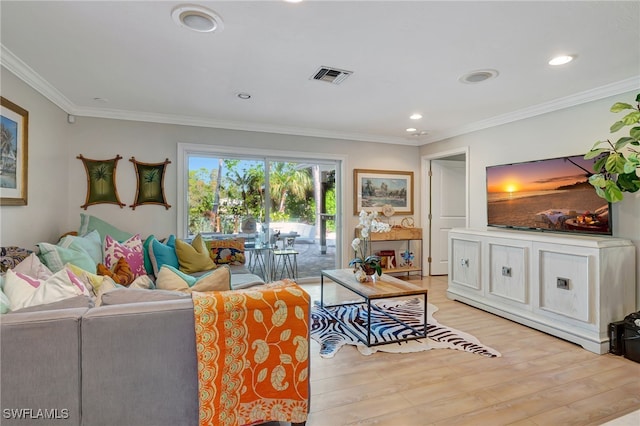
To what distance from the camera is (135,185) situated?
13.7 ft

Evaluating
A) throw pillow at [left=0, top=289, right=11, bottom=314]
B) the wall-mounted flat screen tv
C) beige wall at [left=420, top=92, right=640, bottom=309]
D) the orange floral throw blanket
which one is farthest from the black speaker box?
throw pillow at [left=0, top=289, right=11, bottom=314]

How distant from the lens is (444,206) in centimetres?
587

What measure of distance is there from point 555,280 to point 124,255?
171 inches

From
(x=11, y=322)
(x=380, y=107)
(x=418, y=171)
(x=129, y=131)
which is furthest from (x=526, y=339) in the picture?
(x=129, y=131)

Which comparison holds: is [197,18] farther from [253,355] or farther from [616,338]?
[616,338]

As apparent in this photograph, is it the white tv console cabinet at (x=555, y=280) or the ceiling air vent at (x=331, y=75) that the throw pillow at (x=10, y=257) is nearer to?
the ceiling air vent at (x=331, y=75)

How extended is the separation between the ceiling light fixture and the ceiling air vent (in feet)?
3.18

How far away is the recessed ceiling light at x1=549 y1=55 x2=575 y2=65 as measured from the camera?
8.41 ft

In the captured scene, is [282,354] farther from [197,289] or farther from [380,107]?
[380,107]

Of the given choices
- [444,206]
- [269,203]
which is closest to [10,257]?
[269,203]

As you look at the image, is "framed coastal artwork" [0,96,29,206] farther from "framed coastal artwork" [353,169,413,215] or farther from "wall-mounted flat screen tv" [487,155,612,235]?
"wall-mounted flat screen tv" [487,155,612,235]

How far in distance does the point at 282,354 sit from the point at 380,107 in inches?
123
